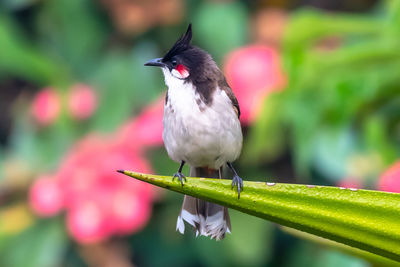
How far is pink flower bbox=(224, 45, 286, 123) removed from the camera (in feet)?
6.94

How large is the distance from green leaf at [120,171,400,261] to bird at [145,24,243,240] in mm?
361

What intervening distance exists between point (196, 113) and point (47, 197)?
1.13 meters

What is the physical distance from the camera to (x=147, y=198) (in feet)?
7.34

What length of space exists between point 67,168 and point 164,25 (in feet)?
2.85

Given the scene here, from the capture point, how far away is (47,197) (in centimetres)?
218

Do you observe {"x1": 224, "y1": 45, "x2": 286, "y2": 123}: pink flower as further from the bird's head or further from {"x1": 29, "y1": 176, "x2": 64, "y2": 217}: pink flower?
the bird's head

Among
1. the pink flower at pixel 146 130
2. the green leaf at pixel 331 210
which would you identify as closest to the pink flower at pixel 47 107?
the pink flower at pixel 146 130

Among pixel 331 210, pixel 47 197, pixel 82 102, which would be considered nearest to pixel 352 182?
pixel 47 197

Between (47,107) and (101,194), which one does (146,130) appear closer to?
(101,194)

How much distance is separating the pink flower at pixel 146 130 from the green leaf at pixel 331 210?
1.49m

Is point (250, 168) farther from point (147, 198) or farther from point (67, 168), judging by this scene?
point (67, 168)

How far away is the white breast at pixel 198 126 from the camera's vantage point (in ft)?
3.80

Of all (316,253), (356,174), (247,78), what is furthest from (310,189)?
(316,253)

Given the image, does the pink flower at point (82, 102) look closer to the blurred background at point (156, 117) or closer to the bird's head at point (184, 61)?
the blurred background at point (156, 117)
